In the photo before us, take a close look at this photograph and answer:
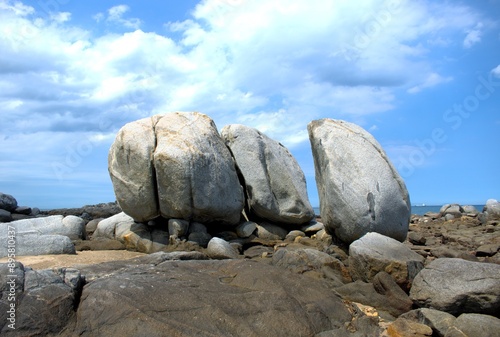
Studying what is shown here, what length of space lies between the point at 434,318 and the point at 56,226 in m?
12.7

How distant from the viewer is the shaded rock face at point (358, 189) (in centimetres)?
1106

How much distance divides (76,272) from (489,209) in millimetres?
25378

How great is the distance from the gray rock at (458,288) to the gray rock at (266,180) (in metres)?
8.22

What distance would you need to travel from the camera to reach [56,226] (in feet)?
51.4

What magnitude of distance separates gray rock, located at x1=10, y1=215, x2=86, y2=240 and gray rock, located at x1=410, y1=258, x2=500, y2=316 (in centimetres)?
1157

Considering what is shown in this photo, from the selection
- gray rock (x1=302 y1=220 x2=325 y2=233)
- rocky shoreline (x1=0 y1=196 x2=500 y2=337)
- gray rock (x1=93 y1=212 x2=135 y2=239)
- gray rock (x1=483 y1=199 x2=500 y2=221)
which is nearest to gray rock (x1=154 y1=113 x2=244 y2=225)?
gray rock (x1=302 y1=220 x2=325 y2=233)

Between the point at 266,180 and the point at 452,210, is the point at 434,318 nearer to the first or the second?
the point at 266,180

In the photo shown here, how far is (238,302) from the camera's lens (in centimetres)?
677

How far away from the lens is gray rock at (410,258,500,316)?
7062 mm

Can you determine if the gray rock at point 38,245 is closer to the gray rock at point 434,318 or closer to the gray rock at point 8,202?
the gray rock at point 434,318

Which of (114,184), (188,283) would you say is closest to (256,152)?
(114,184)

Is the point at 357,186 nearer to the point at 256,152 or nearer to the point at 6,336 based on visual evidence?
the point at 256,152

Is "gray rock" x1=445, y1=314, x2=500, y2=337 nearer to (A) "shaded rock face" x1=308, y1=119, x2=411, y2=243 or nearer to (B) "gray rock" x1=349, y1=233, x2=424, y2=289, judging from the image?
(B) "gray rock" x1=349, y1=233, x2=424, y2=289

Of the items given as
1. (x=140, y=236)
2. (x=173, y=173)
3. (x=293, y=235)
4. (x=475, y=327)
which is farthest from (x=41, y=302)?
(x=293, y=235)
